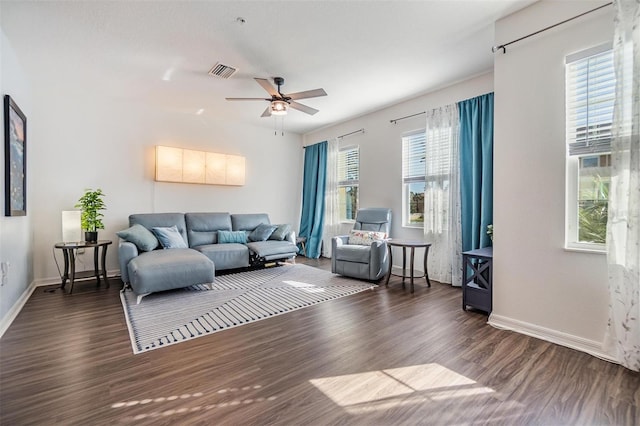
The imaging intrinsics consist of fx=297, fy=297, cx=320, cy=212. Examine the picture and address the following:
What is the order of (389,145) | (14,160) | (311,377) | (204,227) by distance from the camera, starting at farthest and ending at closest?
1. (204,227)
2. (389,145)
3. (14,160)
4. (311,377)

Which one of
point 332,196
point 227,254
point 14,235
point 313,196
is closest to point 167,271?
point 227,254

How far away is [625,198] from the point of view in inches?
77.9

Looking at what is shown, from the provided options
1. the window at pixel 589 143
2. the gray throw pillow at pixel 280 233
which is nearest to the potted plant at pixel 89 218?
the gray throw pillow at pixel 280 233

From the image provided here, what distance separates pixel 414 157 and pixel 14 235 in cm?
494

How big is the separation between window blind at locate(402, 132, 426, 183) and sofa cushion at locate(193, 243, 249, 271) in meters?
2.83

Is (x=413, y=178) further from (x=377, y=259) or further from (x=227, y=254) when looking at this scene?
(x=227, y=254)

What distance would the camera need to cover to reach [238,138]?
5867 mm

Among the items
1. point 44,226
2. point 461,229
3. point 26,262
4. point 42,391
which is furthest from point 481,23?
point 44,226

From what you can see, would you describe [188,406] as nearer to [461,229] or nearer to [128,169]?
[461,229]

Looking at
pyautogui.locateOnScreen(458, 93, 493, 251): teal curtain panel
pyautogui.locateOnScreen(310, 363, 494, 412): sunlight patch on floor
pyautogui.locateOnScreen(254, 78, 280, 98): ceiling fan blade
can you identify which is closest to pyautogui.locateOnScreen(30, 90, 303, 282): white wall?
pyautogui.locateOnScreen(254, 78, 280, 98): ceiling fan blade

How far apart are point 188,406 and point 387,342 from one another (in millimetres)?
1439

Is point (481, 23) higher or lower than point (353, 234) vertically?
higher

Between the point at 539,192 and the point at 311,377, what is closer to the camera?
the point at 311,377

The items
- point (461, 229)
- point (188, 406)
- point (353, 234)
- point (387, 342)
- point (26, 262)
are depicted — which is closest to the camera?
point (188, 406)
